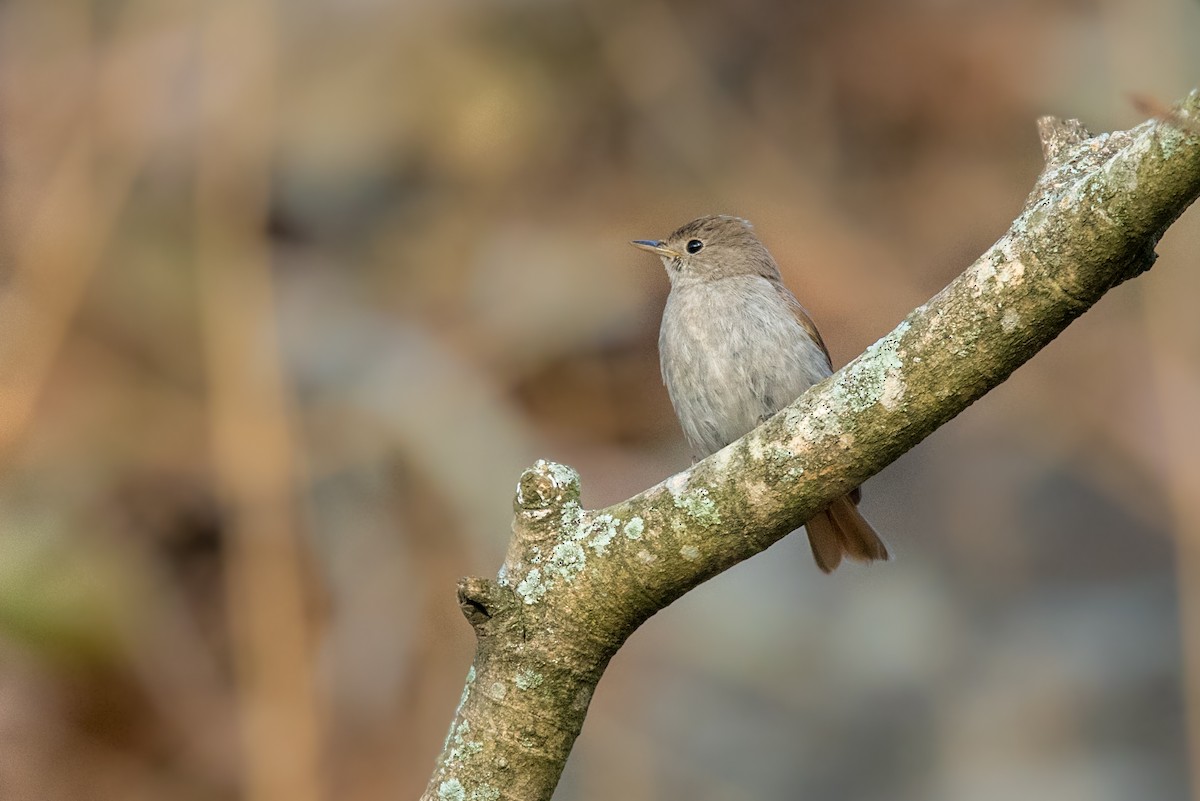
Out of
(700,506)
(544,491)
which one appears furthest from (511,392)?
(700,506)

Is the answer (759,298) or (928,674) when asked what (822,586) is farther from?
(759,298)

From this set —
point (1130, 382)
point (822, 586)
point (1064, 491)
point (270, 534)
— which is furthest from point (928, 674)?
point (270, 534)

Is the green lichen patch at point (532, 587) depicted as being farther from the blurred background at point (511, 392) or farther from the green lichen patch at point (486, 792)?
the blurred background at point (511, 392)

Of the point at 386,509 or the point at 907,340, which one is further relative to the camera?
the point at 386,509

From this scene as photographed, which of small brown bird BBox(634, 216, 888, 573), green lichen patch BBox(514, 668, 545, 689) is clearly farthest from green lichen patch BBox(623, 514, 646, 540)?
small brown bird BBox(634, 216, 888, 573)

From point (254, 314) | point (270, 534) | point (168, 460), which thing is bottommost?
point (270, 534)

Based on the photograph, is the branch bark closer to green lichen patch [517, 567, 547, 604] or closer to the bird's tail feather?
green lichen patch [517, 567, 547, 604]

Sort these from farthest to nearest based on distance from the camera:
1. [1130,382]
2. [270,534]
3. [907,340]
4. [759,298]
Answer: [1130,382]
[270,534]
[759,298]
[907,340]
